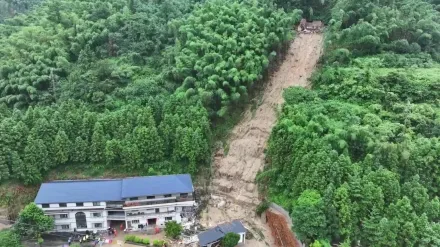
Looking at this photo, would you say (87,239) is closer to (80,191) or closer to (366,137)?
(80,191)

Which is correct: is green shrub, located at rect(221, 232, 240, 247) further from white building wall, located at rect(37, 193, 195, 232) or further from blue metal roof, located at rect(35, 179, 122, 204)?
blue metal roof, located at rect(35, 179, 122, 204)

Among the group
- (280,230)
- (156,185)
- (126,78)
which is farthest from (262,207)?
(126,78)

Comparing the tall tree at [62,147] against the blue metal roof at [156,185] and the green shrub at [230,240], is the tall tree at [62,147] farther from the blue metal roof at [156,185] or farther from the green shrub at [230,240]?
the green shrub at [230,240]

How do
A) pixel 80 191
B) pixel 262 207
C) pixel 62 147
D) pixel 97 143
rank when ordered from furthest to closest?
Result: 1. pixel 97 143
2. pixel 62 147
3. pixel 262 207
4. pixel 80 191

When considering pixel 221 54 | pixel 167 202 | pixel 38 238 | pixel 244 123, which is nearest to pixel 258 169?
pixel 244 123

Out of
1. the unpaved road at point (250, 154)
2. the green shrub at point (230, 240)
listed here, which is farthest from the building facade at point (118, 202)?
the green shrub at point (230, 240)

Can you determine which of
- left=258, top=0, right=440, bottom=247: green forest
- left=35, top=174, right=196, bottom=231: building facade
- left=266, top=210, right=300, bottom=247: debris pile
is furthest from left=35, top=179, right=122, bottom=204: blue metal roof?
left=258, top=0, right=440, bottom=247: green forest
